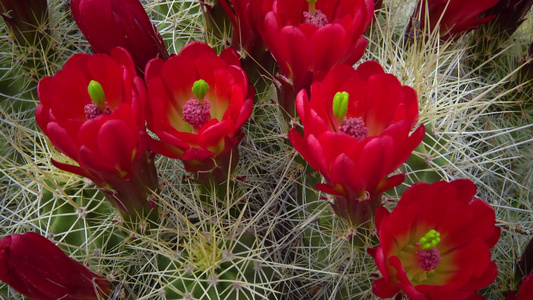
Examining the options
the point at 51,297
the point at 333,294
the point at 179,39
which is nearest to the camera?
the point at 51,297

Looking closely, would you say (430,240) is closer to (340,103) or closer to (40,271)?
(340,103)

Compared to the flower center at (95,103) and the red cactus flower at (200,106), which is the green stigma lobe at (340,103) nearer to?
the red cactus flower at (200,106)

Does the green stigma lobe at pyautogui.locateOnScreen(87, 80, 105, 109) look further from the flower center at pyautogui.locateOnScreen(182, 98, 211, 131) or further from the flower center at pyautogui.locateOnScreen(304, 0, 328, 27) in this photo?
the flower center at pyautogui.locateOnScreen(304, 0, 328, 27)

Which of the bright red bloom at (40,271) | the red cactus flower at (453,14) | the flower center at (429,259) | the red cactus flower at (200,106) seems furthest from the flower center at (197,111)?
the red cactus flower at (453,14)

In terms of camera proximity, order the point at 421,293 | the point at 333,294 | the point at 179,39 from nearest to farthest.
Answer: the point at 421,293 < the point at 333,294 < the point at 179,39

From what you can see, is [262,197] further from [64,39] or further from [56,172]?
[64,39]

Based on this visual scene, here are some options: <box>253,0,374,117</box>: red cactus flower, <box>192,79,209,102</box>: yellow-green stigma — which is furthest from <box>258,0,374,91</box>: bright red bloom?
<box>192,79,209,102</box>: yellow-green stigma

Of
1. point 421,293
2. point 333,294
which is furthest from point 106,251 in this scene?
point 421,293
